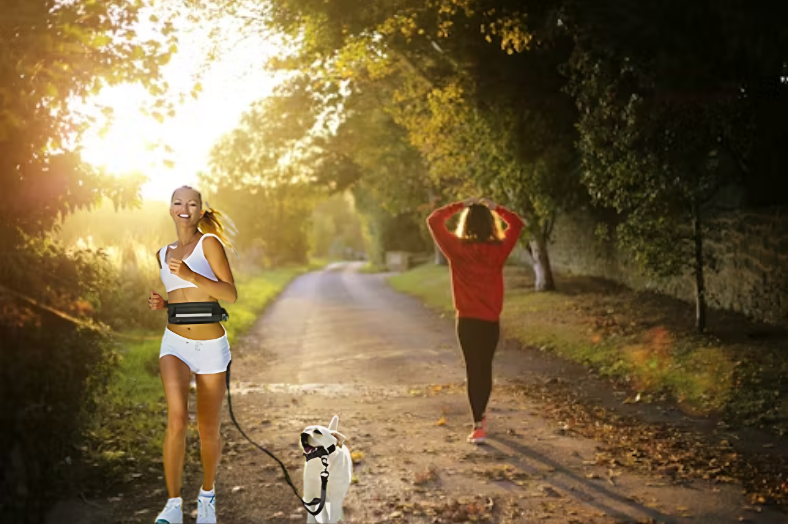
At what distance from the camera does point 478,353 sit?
8.16 meters

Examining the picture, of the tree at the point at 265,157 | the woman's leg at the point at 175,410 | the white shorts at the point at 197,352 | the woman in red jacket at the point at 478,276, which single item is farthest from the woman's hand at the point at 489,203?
the tree at the point at 265,157

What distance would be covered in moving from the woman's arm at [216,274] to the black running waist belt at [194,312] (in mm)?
78

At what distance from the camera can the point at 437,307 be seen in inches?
997

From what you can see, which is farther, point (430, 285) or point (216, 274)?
point (430, 285)

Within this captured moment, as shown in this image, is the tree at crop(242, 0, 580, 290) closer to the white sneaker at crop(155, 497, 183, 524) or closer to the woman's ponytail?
the woman's ponytail

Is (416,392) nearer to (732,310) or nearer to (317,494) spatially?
(317,494)

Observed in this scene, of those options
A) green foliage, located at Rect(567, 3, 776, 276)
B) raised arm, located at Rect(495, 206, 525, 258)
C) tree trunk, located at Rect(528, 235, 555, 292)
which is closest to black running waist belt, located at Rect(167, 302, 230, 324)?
raised arm, located at Rect(495, 206, 525, 258)

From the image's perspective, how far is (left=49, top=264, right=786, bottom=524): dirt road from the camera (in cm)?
607

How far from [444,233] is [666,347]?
278 inches

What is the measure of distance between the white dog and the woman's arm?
0.92 metres

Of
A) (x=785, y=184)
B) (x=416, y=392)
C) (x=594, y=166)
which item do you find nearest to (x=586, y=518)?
(x=416, y=392)

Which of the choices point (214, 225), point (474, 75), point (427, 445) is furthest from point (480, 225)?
point (474, 75)

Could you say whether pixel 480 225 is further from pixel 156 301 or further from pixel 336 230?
pixel 336 230

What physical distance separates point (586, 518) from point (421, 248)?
50.2 meters
